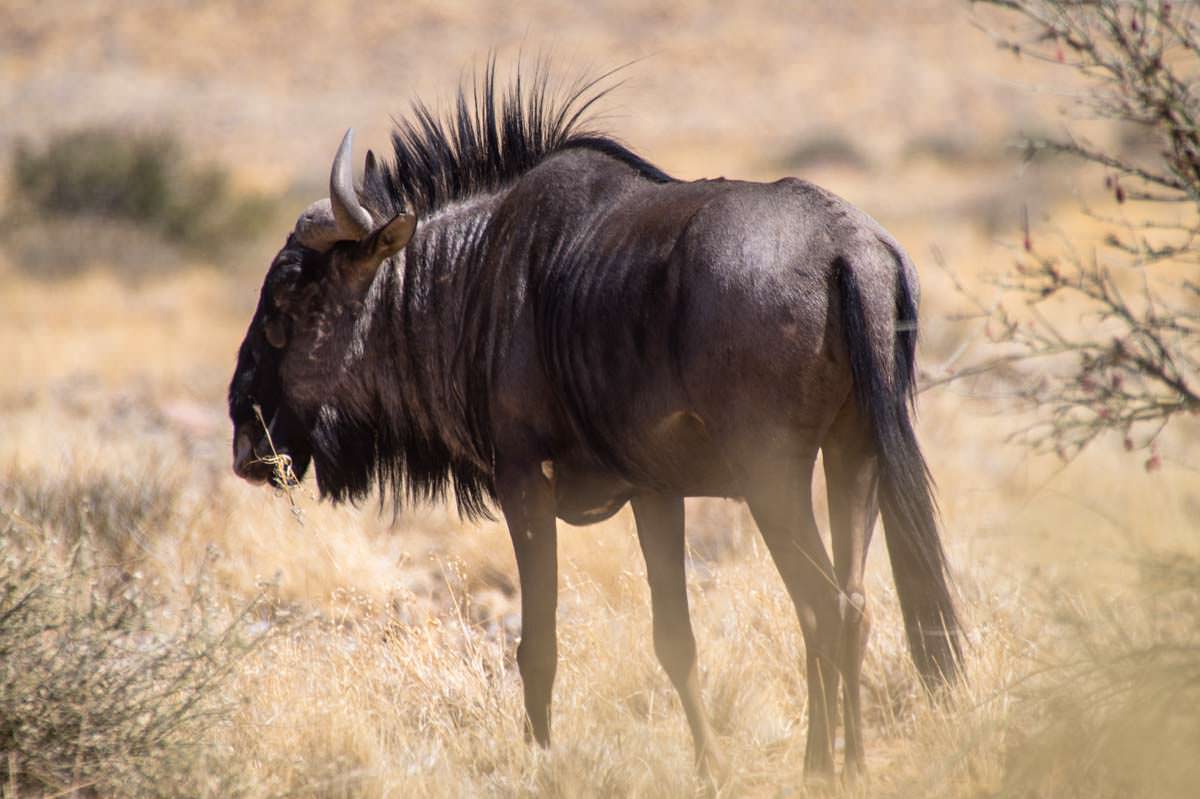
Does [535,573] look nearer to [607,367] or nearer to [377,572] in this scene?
[607,367]

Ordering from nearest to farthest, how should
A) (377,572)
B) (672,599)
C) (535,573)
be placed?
(535,573)
(672,599)
(377,572)

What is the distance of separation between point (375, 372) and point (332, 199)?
721 millimetres

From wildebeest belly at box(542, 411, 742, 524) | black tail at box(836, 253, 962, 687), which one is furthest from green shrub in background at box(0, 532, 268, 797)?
black tail at box(836, 253, 962, 687)

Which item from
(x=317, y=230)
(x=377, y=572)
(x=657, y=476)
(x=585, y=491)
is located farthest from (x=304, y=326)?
(x=377, y=572)

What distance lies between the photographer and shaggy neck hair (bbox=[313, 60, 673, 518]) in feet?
16.5

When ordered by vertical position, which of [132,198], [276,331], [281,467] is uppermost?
[132,198]

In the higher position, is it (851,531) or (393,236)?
(393,236)

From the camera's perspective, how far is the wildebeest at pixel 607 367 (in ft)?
13.1

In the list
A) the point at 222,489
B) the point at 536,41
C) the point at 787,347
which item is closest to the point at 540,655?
the point at 787,347

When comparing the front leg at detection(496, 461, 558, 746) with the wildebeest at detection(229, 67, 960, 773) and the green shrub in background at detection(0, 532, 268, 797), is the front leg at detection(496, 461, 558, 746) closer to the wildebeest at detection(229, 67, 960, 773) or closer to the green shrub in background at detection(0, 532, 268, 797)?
the wildebeest at detection(229, 67, 960, 773)

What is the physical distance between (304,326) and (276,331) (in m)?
0.12

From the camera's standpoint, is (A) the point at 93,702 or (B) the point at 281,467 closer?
(A) the point at 93,702

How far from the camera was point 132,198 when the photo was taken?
75.0 ft

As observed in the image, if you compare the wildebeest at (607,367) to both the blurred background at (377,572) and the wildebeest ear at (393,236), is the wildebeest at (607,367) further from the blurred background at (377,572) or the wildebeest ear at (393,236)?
the blurred background at (377,572)
